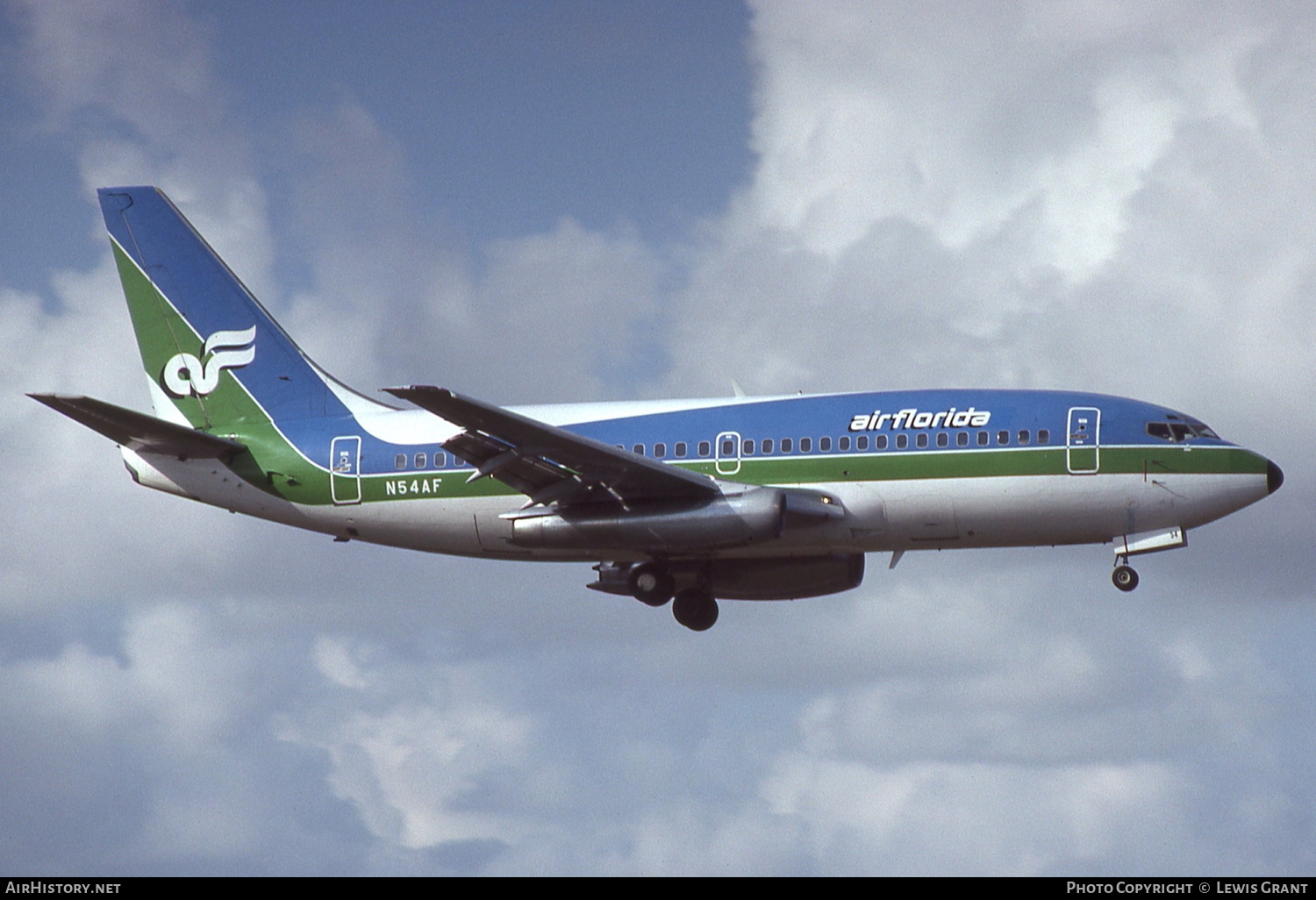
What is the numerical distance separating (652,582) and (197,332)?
16273mm

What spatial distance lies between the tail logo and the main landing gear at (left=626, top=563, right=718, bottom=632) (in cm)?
1376

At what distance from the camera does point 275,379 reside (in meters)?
49.8

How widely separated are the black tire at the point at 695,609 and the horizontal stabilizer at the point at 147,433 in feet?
45.3

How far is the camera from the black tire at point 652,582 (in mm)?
48094

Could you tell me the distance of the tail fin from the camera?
163ft

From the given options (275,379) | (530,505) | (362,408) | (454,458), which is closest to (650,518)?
(530,505)

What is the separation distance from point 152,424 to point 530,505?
11004 millimetres

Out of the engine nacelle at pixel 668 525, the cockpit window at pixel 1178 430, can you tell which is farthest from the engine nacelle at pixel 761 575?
the cockpit window at pixel 1178 430

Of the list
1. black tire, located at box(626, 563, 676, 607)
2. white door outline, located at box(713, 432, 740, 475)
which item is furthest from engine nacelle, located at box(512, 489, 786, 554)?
black tire, located at box(626, 563, 676, 607)

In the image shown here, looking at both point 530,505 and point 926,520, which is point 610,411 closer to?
point 530,505

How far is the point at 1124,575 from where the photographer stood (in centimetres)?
4306

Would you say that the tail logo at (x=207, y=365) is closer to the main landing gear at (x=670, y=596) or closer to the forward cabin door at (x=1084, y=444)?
the main landing gear at (x=670, y=596)

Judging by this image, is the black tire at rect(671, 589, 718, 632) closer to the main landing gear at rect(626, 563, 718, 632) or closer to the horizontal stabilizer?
the main landing gear at rect(626, 563, 718, 632)
